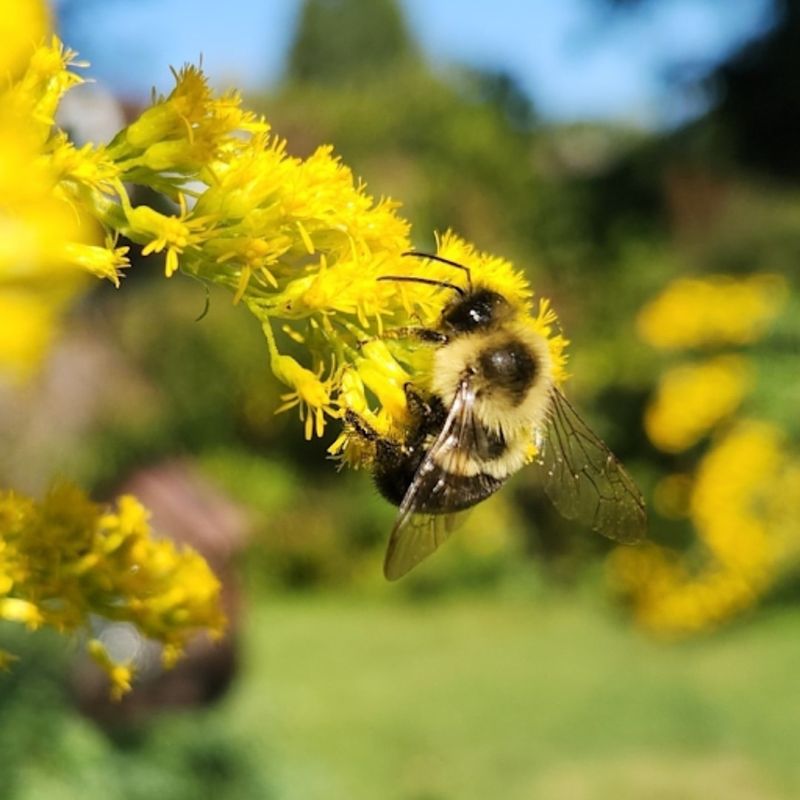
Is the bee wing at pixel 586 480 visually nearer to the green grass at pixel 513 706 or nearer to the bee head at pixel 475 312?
the bee head at pixel 475 312

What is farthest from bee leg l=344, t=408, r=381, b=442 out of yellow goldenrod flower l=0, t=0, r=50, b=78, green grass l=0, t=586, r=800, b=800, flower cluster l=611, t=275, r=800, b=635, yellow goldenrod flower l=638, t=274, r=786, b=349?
yellow goldenrod flower l=638, t=274, r=786, b=349

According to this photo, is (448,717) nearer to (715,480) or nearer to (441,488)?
(715,480)

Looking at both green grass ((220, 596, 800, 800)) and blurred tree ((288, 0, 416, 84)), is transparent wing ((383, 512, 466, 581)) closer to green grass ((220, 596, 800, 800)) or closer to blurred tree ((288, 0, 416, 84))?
green grass ((220, 596, 800, 800))

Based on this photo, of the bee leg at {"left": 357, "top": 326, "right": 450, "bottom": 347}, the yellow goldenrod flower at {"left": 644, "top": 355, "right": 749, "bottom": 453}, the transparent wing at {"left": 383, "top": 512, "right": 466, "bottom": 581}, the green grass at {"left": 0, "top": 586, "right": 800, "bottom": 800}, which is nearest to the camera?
the bee leg at {"left": 357, "top": 326, "right": 450, "bottom": 347}

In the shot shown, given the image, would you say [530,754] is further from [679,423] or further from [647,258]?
[647,258]

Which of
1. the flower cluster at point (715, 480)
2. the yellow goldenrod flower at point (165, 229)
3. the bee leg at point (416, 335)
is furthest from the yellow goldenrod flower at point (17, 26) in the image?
the flower cluster at point (715, 480)
